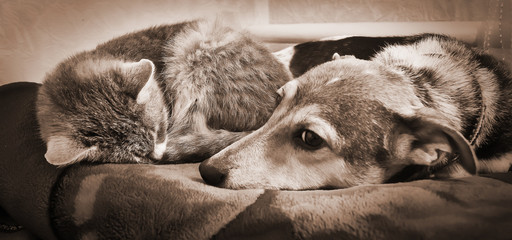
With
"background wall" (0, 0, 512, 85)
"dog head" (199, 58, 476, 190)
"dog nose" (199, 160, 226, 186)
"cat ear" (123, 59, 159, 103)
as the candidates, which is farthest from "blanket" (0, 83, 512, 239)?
"background wall" (0, 0, 512, 85)

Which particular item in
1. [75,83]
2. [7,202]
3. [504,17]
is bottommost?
[7,202]

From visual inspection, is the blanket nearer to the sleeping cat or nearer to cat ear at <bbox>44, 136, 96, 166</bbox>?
cat ear at <bbox>44, 136, 96, 166</bbox>

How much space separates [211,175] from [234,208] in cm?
23

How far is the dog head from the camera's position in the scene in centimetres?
115

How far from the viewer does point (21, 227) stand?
1.47 m

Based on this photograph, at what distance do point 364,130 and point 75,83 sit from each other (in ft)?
4.30

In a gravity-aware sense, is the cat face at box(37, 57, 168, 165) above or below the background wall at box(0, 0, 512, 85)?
below

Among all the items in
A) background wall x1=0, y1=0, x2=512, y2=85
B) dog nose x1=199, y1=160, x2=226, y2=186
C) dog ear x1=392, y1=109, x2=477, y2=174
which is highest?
background wall x1=0, y1=0, x2=512, y2=85

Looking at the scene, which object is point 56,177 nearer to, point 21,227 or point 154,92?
point 21,227

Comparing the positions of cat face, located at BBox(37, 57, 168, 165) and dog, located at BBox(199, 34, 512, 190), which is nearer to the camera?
dog, located at BBox(199, 34, 512, 190)

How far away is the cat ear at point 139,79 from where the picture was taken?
1.52m

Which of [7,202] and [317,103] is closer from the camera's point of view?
[317,103]

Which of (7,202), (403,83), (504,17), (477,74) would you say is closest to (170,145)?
(7,202)

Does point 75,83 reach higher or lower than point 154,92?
higher
